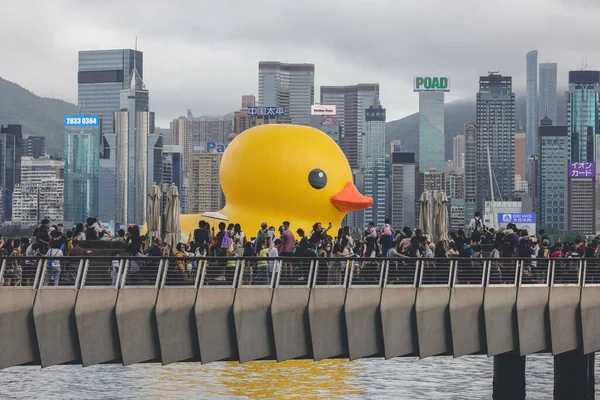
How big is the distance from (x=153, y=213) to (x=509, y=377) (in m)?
14.4

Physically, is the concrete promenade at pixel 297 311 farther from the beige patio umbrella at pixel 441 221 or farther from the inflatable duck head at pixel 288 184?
the inflatable duck head at pixel 288 184

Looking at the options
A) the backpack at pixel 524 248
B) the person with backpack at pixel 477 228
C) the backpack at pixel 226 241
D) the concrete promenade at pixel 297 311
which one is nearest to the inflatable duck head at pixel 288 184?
the person with backpack at pixel 477 228

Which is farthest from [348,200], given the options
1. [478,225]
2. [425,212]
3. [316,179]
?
[478,225]

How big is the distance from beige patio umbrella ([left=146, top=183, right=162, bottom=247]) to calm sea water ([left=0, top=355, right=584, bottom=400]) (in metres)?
5.84

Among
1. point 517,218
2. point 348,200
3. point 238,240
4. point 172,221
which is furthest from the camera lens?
point 517,218

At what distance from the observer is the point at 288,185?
5128cm

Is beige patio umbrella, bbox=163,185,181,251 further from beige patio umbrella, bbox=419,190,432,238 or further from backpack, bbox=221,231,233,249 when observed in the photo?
backpack, bbox=221,231,233,249

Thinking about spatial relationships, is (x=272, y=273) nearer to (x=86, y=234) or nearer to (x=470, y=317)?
(x=470, y=317)

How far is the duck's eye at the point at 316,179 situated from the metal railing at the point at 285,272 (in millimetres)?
23560

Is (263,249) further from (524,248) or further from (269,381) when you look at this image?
(269,381)

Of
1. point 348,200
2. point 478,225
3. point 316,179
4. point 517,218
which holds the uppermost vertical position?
point 316,179

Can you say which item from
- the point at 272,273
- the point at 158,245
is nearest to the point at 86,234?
the point at 158,245

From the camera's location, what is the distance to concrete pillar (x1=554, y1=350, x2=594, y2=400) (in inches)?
1332

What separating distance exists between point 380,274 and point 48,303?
22.0 feet
